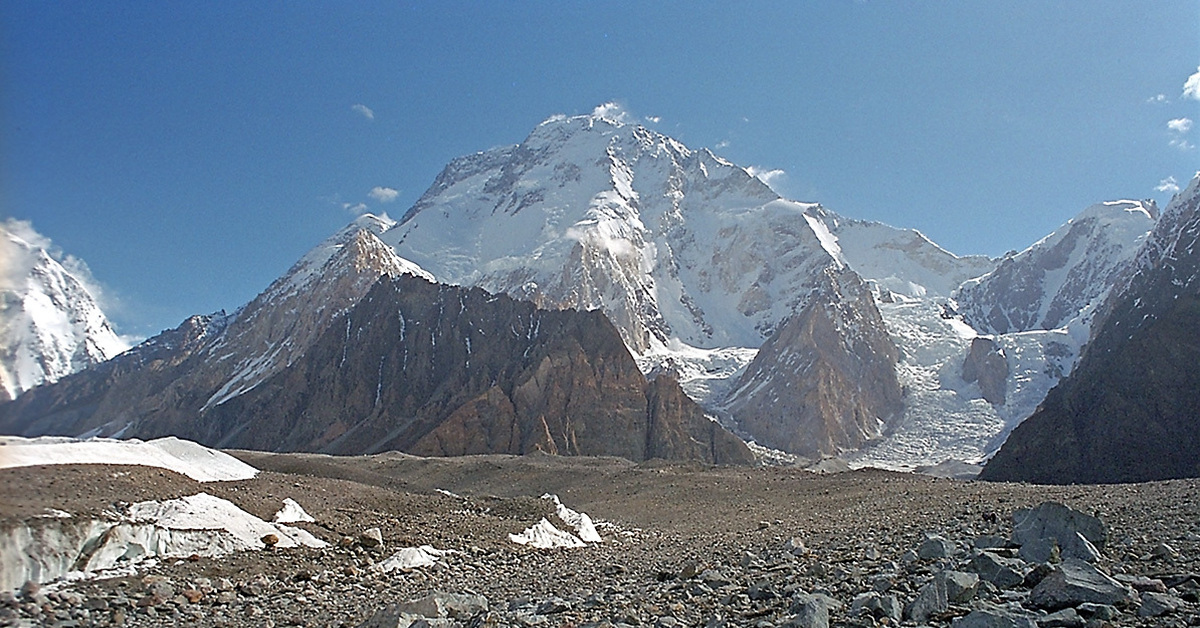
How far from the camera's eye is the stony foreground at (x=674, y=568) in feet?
32.7

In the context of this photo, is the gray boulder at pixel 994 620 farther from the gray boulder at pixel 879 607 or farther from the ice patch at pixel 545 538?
the ice patch at pixel 545 538

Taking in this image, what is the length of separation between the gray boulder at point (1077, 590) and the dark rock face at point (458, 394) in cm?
9216

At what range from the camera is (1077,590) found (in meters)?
9.50

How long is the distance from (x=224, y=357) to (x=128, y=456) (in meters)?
162

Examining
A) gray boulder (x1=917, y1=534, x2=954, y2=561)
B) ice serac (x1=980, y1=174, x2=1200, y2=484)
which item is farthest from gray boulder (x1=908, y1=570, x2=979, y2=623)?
ice serac (x1=980, y1=174, x2=1200, y2=484)

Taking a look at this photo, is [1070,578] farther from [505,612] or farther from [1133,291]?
[1133,291]

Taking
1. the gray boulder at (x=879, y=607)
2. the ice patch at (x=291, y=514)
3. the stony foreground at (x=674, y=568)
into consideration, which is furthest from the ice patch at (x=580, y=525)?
the gray boulder at (x=879, y=607)

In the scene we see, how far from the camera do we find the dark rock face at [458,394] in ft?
351

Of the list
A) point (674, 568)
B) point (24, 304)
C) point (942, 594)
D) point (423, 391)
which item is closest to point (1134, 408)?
point (674, 568)

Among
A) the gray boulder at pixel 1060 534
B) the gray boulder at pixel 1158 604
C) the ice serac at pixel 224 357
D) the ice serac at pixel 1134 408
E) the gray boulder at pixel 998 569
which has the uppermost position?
the ice serac at pixel 224 357

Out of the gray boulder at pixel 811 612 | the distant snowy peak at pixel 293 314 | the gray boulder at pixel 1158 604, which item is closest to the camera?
the gray boulder at pixel 1158 604

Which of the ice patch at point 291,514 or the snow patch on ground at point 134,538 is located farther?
the ice patch at point 291,514

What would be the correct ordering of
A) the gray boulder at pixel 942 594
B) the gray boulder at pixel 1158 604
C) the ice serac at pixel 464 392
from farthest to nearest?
the ice serac at pixel 464 392 → the gray boulder at pixel 942 594 → the gray boulder at pixel 1158 604

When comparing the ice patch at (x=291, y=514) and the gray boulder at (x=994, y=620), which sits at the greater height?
the ice patch at (x=291, y=514)
